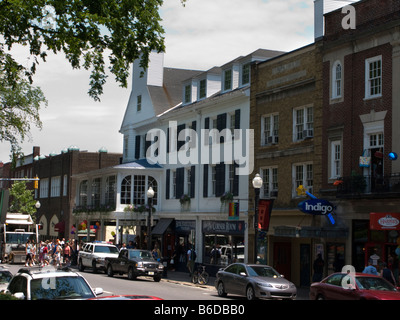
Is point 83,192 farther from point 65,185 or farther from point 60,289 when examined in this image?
point 60,289

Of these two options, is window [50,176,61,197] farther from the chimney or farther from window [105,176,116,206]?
the chimney

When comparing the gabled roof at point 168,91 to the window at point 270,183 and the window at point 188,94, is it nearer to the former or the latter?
the window at point 188,94

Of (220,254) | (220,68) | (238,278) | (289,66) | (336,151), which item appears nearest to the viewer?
(238,278)

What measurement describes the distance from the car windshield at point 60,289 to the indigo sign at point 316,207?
14897 mm

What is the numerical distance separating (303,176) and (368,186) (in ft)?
18.5

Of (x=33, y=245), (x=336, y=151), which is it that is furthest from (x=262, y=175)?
(x=33, y=245)

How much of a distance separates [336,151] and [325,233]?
12.9 feet

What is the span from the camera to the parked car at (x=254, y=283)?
22781 mm

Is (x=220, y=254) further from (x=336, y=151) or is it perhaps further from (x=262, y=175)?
(x=336, y=151)

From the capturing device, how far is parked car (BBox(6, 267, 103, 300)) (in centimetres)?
1366

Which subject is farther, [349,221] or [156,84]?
[156,84]

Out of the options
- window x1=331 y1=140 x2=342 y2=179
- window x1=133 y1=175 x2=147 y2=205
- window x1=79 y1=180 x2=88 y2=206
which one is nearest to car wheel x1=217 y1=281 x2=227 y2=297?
window x1=331 y1=140 x2=342 y2=179

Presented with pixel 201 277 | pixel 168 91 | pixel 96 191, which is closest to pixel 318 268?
pixel 201 277

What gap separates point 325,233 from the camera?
Result: 1105 inches
